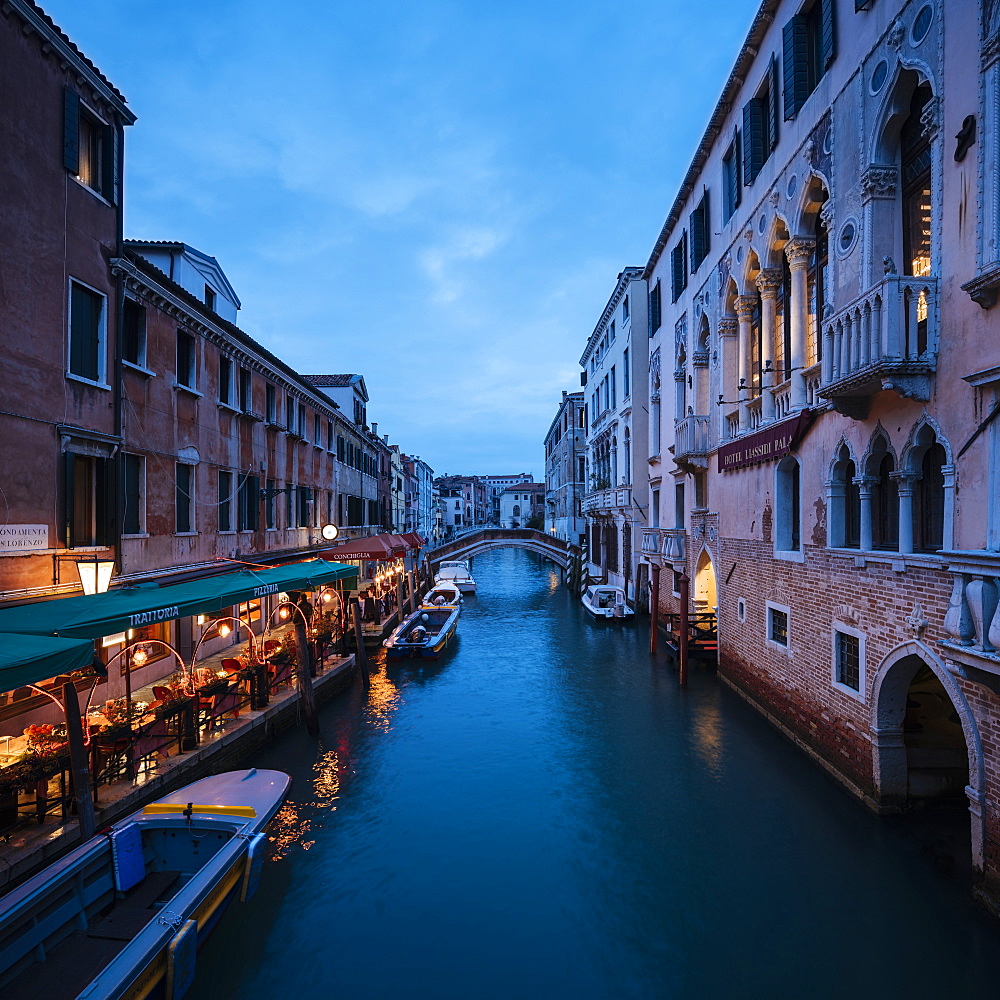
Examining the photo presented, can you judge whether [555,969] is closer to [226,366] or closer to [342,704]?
[342,704]

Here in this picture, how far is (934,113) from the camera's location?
7.29 m

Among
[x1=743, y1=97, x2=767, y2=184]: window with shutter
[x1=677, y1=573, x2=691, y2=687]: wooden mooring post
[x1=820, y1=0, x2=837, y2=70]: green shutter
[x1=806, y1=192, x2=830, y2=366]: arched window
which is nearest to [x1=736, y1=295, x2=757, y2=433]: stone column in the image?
[x1=743, y1=97, x2=767, y2=184]: window with shutter

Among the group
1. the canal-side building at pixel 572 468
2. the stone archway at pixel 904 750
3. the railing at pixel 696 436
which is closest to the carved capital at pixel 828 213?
the stone archway at pixel 904 750

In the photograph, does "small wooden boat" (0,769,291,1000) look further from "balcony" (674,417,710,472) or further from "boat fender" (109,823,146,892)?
"balcony" (674,417,710,472)

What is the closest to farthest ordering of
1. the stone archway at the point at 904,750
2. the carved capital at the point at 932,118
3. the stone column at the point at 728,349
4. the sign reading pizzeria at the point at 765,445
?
the carved capital at the point at 932,118 → the stone archway at the point at 904,750 → the sign reading pizzeria at the point at 765,445 → the stone column at the point at 728,349

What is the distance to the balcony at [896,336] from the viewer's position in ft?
24.0

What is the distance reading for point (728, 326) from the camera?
15.6 metres

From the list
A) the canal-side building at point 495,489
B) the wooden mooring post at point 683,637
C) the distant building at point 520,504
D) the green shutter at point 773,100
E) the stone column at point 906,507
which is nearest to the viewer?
the stone column at point 906,507

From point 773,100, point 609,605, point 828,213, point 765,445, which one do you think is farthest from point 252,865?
point 609,605

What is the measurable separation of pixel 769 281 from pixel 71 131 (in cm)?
1247

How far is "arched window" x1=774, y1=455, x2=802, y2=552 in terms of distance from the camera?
1248 centimetres

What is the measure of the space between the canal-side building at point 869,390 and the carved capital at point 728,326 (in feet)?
0.18

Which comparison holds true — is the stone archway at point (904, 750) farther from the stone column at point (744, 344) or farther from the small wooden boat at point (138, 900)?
the small wooden boat at point (138, 900)

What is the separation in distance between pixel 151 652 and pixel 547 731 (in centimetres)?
842
